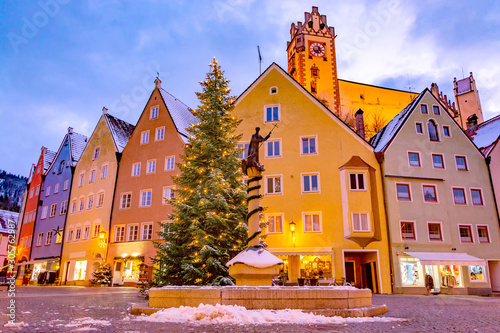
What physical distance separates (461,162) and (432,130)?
3323 mm

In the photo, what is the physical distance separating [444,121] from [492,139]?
5250mm

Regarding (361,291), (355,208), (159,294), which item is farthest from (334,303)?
(355,208)

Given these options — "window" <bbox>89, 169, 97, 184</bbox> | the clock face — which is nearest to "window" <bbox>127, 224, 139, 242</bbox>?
"window" <bbox>89, 169, 97, 184</bbox>

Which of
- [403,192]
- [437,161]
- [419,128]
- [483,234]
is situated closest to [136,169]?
[403,192]

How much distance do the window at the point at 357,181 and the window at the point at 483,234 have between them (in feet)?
30.9

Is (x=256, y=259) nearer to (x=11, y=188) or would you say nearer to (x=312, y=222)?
(x=312, y=222)

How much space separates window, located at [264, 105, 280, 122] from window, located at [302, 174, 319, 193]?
538 cm

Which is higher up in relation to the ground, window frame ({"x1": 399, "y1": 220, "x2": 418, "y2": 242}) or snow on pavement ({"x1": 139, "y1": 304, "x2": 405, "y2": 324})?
window frame ({"x1": 399, "y1": 220, "x2": 418, "y2": 242})

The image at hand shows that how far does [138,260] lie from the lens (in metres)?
32.8

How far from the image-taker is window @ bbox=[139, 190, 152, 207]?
34.2m

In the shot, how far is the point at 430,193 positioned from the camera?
29.7 metres

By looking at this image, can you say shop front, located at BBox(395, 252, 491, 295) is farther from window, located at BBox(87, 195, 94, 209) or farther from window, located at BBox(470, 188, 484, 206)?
window, located at BBox(87, 195, 94, 209)

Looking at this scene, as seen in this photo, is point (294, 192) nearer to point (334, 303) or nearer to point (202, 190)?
point (202, 190)

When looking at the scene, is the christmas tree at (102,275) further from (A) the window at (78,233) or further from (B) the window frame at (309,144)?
(B) the window frame at (309,144)
